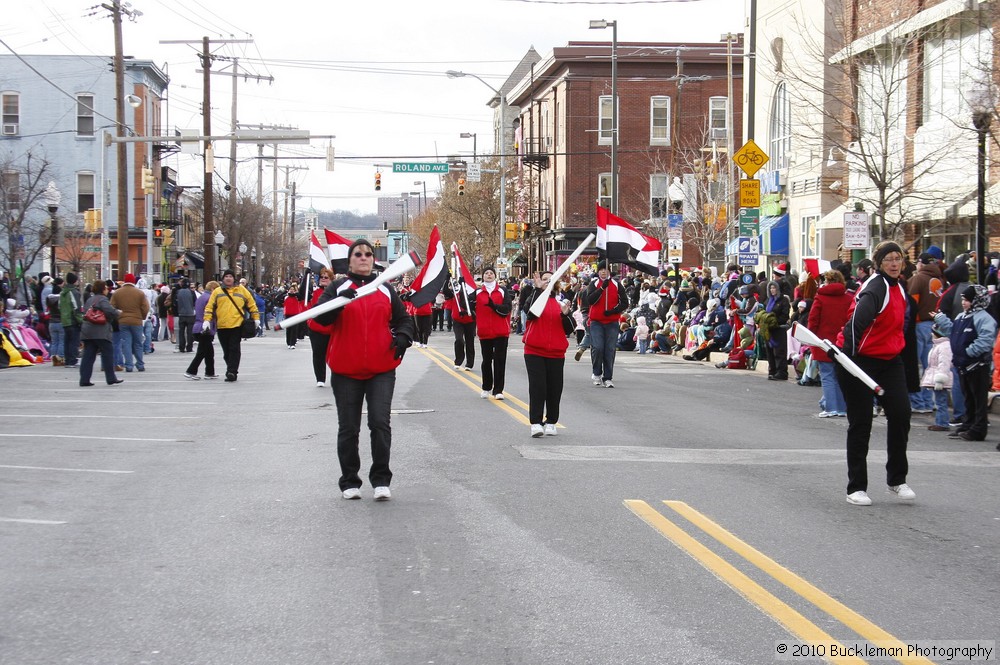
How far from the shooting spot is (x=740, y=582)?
6348 mm

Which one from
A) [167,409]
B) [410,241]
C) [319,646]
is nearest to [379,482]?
[319,646]

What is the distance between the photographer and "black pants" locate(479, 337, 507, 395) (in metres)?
16.0

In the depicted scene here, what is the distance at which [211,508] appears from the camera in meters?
→ 8.45

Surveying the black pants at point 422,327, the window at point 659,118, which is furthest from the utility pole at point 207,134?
the window at point 659,118

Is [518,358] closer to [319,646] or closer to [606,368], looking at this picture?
[606,368]

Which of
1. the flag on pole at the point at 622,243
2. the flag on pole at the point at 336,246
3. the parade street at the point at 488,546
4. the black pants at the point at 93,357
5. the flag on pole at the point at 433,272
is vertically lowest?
the parade street at the point at 488,546

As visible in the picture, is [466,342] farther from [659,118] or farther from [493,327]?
[659,118]

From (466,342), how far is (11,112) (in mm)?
40454

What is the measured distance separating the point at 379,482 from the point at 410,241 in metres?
95.4

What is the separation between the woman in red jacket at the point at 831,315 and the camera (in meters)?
14.8

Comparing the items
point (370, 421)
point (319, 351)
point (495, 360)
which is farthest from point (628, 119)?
point (370, 421)

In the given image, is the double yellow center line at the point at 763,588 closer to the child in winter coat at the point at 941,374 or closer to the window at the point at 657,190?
the child in winter coat at the point at 941,374

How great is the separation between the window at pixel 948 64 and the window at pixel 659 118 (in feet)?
114

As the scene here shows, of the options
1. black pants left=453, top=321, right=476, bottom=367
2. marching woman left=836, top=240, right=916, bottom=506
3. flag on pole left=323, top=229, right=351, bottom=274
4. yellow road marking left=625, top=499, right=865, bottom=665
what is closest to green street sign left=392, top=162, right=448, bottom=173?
black pants left=453, top=321, right=476, bottom=367
